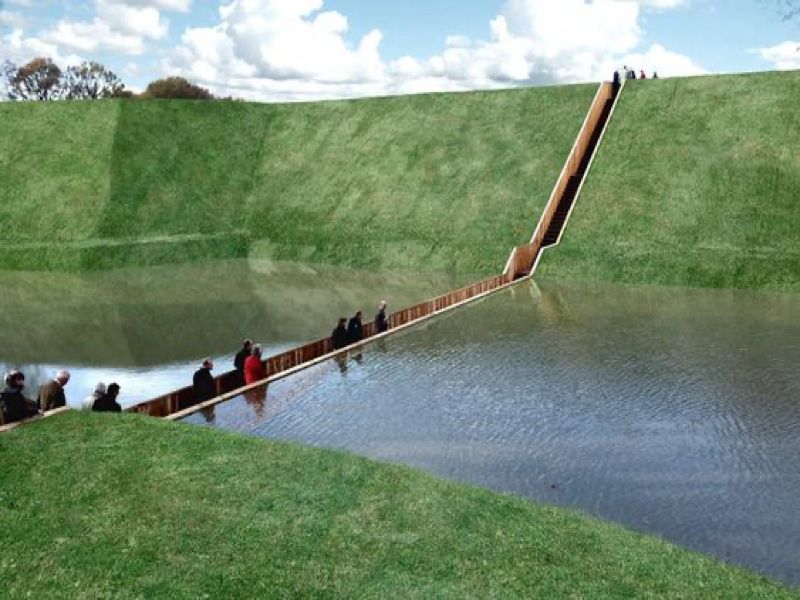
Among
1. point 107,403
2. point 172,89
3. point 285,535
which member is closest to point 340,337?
point 107,403

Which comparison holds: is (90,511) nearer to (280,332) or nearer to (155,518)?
(155,518)

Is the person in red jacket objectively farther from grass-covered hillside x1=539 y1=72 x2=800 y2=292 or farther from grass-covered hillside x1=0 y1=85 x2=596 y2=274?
grass-covered hillside x1=0 y1=85 x2=596 y2=274

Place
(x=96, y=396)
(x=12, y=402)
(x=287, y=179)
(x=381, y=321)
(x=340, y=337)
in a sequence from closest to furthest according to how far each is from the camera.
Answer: (x=12, y=402) → (x=96, y=396) → (x=340, y=337) → (x=381, y=321) → (x=287, y=179)

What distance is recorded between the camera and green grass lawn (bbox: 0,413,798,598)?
34.5ft

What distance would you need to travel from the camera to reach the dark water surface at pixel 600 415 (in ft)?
46.0

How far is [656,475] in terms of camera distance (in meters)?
15.4

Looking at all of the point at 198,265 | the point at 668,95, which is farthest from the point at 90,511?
the point at 668,95

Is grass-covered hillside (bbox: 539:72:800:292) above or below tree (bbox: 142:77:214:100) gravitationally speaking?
below

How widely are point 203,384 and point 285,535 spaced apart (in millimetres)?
8976

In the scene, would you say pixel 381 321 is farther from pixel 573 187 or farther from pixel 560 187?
pixel 573 187

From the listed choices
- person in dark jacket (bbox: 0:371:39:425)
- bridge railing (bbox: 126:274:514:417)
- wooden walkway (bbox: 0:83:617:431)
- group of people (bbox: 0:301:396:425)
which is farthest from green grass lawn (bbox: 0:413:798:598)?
wooden walkway (bbox: 0:83:617:431)

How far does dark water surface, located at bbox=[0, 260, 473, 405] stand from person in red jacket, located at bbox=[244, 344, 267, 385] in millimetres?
2381

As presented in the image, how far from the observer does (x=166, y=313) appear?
3381cm

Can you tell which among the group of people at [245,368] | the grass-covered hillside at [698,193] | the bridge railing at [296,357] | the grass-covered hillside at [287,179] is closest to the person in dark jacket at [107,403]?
the bridge railing at [296,357]
